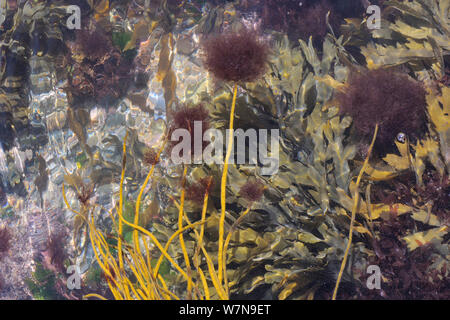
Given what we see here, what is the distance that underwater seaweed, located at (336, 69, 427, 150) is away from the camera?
1.75m

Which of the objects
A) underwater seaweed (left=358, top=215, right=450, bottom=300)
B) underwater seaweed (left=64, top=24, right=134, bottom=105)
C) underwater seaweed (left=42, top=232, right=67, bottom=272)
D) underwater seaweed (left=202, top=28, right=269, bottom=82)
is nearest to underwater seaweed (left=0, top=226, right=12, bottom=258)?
underwater seaweed (left=42, top=232, right=67, bottom=272)

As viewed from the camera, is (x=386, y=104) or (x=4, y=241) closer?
(x=386, y=104)

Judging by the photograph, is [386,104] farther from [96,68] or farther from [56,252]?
[56,252]

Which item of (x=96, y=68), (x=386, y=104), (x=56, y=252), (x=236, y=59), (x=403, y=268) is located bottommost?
(x=56, y=252)

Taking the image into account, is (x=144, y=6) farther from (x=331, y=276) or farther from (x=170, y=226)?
A: (x=331, y=276)

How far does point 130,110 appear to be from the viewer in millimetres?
2973

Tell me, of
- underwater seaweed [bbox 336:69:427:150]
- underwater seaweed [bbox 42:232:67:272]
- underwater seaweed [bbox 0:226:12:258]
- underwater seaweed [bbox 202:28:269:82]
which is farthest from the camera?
underwater seaweed [bbox 42:232:67:272]

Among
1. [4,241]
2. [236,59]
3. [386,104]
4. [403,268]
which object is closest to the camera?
[236,59]

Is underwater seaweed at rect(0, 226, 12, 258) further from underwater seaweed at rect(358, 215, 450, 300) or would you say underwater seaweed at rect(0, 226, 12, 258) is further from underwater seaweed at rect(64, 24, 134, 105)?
underwater seaweed at rect(358, 215, 450, 300)

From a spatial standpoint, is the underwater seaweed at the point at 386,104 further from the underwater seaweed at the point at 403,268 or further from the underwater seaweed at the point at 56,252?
the underwater seaweed at the point at 56,252

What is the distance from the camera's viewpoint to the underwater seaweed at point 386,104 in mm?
1746

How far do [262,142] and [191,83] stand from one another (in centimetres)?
101

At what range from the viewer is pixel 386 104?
1.73 m

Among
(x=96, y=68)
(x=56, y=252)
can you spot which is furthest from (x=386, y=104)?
(x=56, y=252)
